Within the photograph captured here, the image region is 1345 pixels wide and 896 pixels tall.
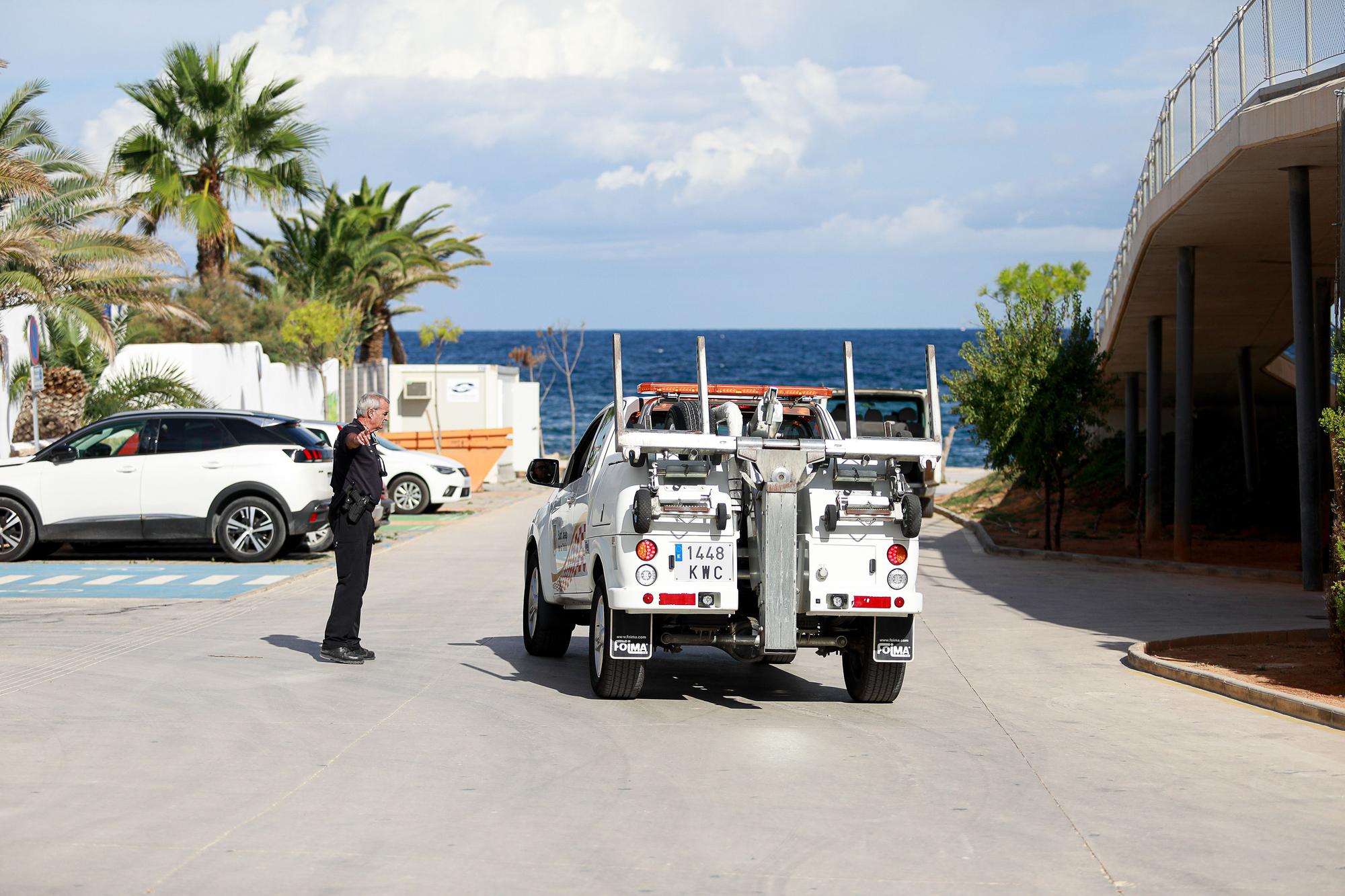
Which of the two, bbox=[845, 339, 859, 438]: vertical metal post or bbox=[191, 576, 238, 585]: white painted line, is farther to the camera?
bbox=[191, 576, 238, 585]: white painted line

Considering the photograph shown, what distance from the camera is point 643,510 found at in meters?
9.18

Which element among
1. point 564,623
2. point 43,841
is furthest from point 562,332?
point 43,841

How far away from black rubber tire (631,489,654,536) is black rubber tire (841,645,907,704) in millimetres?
1815

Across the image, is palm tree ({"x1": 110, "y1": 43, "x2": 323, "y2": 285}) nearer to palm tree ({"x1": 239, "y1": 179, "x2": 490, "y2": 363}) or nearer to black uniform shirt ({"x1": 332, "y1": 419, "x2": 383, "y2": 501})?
palm tree ({"x1": 239, "y1": 179, "x2": 490, "y2": 363})

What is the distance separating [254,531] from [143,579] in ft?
6.39

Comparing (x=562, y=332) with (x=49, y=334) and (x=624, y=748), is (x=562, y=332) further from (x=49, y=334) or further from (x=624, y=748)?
(x=624, y=748)

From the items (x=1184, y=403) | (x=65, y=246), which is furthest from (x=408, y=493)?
(x=1184, y=403)

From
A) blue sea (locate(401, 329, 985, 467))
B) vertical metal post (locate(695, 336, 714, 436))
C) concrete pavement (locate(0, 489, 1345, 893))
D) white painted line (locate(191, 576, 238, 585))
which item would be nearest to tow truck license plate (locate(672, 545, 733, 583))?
vertical metal post (locate(695, 336, 714, 436))

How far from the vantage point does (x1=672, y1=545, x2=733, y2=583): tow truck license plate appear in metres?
9.34

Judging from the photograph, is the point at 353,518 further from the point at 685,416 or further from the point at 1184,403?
the point at 1184,403

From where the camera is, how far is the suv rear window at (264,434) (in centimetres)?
1869

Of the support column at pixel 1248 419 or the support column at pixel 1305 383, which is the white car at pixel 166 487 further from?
the support column at pixel 1248 419

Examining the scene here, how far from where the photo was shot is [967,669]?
12016mm

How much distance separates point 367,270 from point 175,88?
10067 mm
